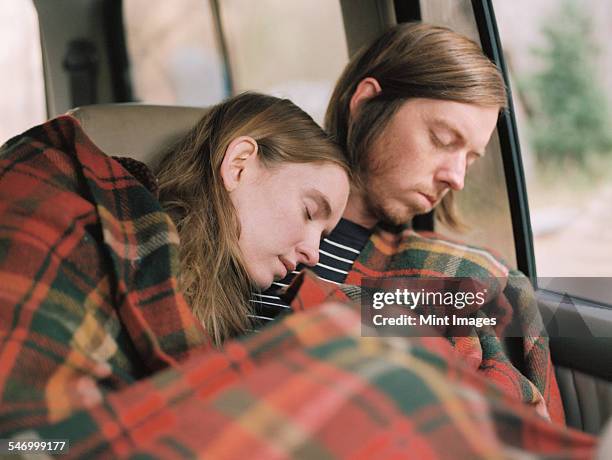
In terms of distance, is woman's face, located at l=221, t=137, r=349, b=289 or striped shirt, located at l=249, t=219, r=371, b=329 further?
striped shirt, located at l=249, t=219, r=371, b=329

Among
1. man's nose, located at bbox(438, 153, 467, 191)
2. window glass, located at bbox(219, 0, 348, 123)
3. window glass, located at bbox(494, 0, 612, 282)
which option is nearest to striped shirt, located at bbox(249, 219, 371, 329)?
man's nose, located at bbox(438, 153, 467, 191)

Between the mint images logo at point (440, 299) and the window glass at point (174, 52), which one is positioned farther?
the window glass at point (174, 52)

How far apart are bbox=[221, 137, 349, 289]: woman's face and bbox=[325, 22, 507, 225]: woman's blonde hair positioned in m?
0.19

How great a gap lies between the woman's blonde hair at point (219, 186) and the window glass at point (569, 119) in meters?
0.95

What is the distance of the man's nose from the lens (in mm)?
1311

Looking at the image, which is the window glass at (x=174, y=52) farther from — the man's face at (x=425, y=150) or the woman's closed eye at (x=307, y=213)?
the woman's closed eye at (x=307, y=213)

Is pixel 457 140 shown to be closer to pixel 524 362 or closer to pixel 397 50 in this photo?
pixel 397 50

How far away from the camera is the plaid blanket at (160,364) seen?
0.59 meters

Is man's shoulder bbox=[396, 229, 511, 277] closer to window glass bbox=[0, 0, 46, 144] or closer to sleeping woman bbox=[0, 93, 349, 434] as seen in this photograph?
sleeping woman bbox=[0, 93, 349, 434]

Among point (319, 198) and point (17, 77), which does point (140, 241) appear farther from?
point (17, 77)

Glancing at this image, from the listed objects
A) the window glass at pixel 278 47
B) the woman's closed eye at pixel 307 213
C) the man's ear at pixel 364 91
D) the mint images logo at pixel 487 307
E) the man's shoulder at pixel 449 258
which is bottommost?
the mint images logo at pixel 487 307

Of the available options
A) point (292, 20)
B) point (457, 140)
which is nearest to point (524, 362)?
point (457, 140)

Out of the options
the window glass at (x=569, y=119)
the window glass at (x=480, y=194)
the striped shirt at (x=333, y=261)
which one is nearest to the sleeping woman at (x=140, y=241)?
the striped shirt at (x=333, y=261)

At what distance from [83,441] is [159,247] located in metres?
0.35
